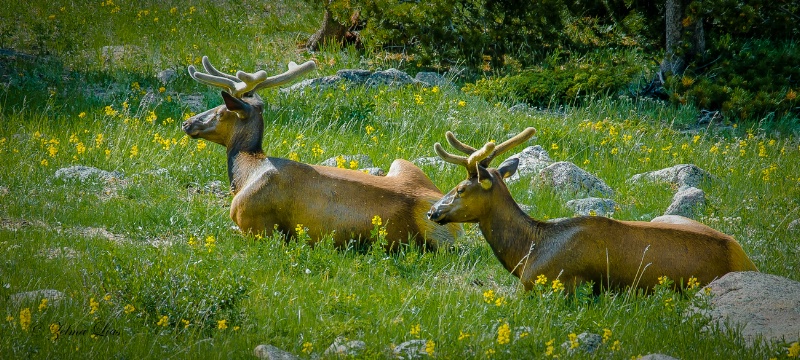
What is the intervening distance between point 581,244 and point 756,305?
1.32m

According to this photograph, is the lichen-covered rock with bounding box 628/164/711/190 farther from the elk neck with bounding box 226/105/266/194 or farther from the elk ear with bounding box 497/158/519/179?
the elk neck with bounding box 226/105/266/194

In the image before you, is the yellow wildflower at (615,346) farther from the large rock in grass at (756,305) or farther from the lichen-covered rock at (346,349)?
the lichen-covered rock at (346,349)

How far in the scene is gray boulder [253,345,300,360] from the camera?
18.5 ft

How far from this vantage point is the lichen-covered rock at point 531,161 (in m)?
10.9

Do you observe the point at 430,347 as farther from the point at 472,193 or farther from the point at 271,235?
the point at 271,235

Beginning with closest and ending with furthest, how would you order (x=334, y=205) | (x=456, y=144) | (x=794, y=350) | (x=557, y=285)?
(x=794, y=350) → (x=557, y=285) → (x=456, y=144) → (x=334, y=205)

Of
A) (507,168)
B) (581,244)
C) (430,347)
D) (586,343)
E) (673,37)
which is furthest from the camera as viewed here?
(673,37)

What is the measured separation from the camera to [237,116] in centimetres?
942

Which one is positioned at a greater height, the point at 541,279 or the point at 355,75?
the point at 541,279

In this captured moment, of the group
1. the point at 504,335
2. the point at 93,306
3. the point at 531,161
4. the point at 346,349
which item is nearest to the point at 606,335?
the point at 504,335

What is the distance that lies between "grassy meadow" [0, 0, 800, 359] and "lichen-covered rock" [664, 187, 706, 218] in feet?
0.45

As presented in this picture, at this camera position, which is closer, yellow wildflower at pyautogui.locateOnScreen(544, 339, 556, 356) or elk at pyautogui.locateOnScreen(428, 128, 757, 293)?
yellow wildflower at pyautogui.locateOnScreen(544, 339, 556, 356)

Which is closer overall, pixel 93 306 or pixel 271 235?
pixel 93 306

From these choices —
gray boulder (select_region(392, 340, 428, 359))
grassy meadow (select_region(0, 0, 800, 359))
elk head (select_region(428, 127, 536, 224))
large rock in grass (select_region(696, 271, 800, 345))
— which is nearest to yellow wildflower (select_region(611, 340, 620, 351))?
grassy meadow (select_region(0, 0, 800, 359))
